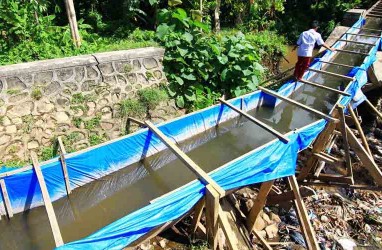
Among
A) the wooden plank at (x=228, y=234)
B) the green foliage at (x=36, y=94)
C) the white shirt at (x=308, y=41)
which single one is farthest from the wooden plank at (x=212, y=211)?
the white shirt at (x=308, y=41)

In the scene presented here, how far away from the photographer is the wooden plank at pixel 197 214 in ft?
15.8

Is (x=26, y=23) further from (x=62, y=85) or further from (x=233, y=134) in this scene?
(x=233, y=134)

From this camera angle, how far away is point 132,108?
6.75 metres

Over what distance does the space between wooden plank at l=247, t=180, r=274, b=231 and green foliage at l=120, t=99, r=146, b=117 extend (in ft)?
10.1

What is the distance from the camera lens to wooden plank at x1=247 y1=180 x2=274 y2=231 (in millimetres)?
5156

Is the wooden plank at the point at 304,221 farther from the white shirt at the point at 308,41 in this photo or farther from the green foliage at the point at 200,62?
the white shirt at the point at 308,41

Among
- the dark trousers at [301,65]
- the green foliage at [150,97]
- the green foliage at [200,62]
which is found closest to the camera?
the green foliage at [150,97]

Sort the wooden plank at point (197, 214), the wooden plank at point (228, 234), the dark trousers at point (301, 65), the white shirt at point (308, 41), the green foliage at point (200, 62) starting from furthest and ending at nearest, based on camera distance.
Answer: the dark trousers at point (301, 65) < the green foliage at point (200, 62) < the white shirt at point (308, 41) < the wooden plank at point (197, 214) < the wooden plank at point (228, 234)

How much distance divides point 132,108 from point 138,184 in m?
1.82

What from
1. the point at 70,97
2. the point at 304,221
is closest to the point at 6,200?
the point at 70,97

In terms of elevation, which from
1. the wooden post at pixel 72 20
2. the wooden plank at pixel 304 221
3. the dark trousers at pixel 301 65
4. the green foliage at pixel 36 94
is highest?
the wooden post at pixel 72 20

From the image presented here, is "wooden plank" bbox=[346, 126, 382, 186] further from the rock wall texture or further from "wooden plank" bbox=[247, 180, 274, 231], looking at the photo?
the rock wall texture

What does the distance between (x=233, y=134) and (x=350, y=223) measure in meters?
3.00

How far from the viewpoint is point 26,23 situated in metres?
6.98
